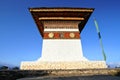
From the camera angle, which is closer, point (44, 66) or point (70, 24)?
point (44, 66)

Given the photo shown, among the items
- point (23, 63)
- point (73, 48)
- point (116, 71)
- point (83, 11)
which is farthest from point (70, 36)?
point (116, 71)

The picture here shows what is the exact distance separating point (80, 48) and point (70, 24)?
2894 millimetres

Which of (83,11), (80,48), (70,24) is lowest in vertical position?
(80,48)

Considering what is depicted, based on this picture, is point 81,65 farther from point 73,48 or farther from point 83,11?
point 83,11

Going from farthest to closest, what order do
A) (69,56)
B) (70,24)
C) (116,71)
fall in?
(70,24)
(69,56)
(116,71)

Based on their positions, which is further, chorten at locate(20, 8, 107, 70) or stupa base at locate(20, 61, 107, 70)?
chorten at locate(20, 8, 107, 70)

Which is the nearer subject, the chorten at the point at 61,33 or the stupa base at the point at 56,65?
the stupa base at the point at 56,65

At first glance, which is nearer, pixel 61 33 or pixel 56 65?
pixel 56 65

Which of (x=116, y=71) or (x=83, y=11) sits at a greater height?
(x=83, y=11)

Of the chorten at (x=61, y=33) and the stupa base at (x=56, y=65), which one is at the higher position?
the chorten at (x=61, y=33)

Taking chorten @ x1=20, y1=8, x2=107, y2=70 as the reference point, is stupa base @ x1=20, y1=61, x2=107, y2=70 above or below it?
below

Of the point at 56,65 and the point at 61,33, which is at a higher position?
the point at 61,33

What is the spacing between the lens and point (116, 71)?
10023 mm

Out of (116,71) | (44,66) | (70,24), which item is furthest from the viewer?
(70,24)
